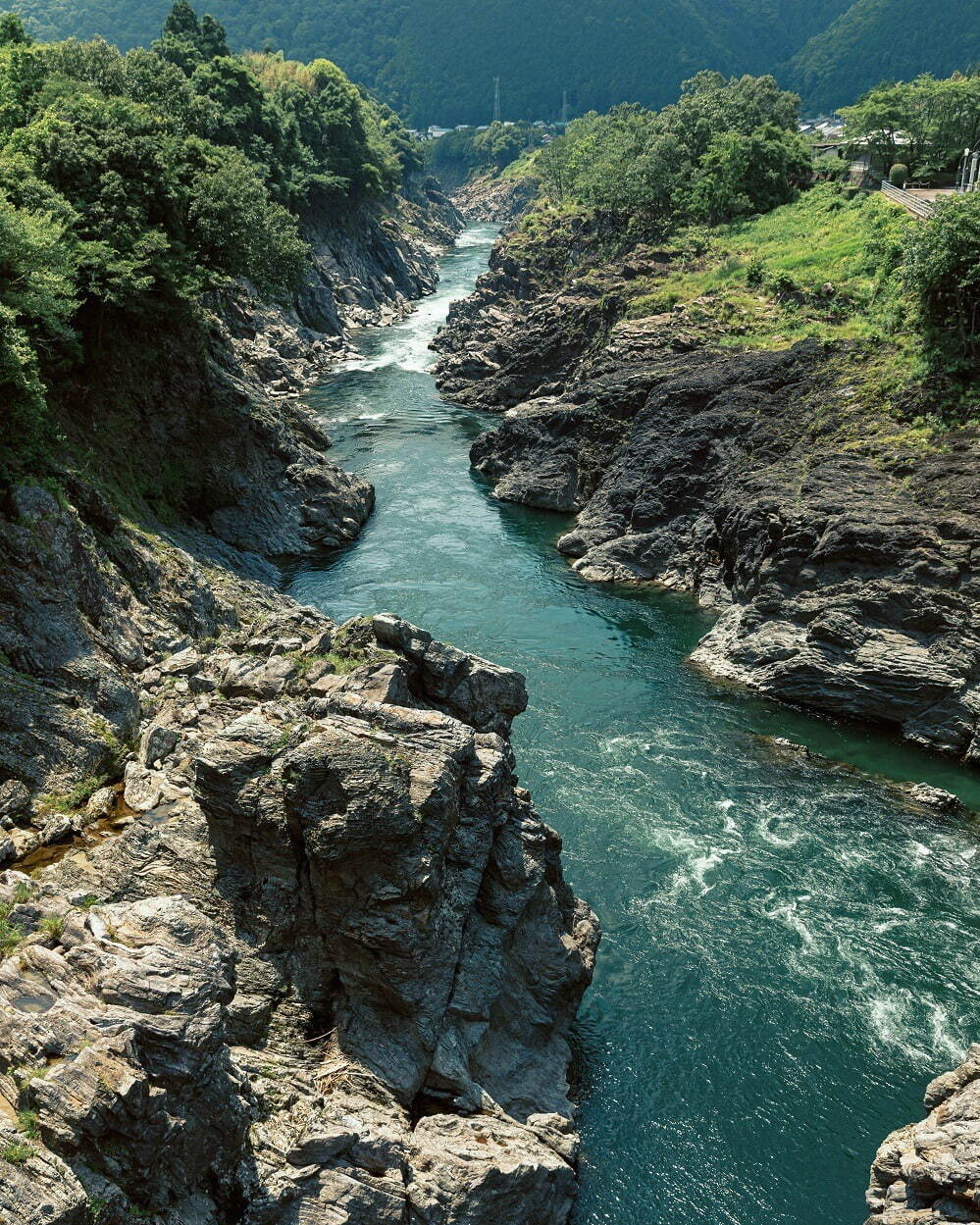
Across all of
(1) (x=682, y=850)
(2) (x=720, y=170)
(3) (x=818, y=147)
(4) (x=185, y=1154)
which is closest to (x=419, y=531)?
(1) (x=682, y=850)

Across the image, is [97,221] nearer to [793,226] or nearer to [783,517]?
[783,517]

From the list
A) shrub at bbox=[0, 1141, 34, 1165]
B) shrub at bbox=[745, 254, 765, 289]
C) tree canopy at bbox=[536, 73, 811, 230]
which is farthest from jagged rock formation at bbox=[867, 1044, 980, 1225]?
tree canopy at bbox=[536, 73, 811, 230]

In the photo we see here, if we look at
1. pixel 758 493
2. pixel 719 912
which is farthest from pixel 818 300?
pixel 719 912

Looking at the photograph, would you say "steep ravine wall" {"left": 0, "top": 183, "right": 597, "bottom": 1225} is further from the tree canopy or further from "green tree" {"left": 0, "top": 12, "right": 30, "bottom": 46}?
the tree canopy

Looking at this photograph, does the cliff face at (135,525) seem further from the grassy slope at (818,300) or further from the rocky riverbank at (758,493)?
the grassy slope at (818,300)

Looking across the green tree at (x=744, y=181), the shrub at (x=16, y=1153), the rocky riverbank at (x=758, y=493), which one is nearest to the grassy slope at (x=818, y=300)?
the rocky riverbank at (x=758, y=493)
